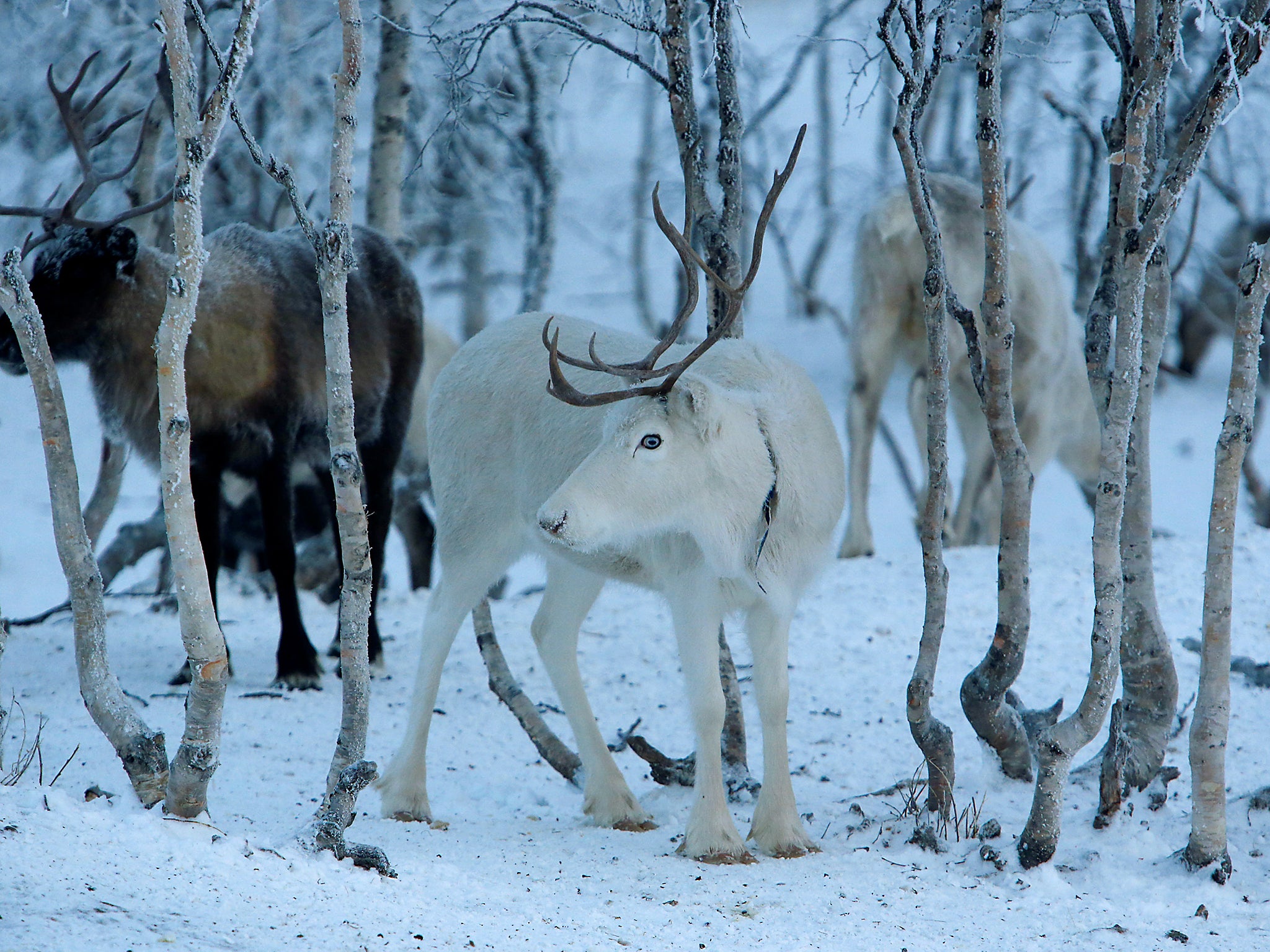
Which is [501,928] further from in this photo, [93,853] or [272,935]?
[93,853]

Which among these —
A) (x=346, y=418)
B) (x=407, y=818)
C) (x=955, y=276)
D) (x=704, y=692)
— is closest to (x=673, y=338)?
(x=346, y=418)

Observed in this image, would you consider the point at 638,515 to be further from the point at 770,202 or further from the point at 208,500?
the point at 208,500

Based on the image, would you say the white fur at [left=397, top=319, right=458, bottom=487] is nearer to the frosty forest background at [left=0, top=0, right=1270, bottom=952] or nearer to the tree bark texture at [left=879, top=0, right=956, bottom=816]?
the frosty forest background at [left=0, top=0, right=1270, bottom=952]

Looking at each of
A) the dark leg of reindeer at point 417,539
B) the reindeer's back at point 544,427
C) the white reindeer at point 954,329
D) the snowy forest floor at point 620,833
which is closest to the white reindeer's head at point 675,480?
the reindeer's back at point 544,427

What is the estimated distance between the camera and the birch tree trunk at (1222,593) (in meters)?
3.00

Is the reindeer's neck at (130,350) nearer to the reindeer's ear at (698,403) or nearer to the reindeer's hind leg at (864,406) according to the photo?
the reindeer's ear at (698,403)

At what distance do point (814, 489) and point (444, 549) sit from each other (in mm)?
1364

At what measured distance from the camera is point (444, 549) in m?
4.34

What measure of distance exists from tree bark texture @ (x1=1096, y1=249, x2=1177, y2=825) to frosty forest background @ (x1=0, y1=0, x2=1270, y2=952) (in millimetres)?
13

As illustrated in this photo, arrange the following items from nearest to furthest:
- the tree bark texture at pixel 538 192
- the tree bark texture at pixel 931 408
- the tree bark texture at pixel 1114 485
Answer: the tree bark texture at pixel 1114 485 → the tree bark texture at pixel 931 408 → the tree bark texture at pixel 538 192

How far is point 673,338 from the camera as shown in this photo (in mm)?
3340

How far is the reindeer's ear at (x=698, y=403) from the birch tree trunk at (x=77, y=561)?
5.13 feet

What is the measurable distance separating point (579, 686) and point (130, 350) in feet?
8.96

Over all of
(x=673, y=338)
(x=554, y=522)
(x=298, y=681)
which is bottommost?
(x=298, y=681)
